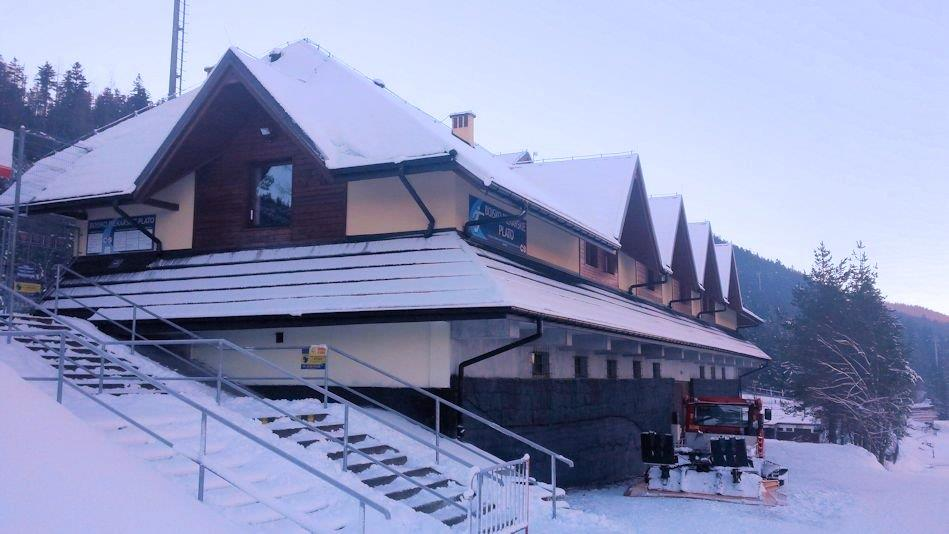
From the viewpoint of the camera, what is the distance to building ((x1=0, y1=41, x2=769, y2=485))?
12.6 metres

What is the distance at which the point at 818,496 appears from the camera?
18.4m

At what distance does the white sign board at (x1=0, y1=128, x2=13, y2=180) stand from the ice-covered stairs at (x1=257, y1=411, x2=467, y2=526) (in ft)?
23.0

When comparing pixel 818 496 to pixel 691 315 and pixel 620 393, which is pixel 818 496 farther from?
pixel 691 315

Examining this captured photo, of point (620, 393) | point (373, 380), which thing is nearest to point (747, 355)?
point (620, 393)

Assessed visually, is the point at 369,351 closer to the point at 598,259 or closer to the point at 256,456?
the point at 256,456

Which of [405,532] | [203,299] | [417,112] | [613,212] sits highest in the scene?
[417,112]

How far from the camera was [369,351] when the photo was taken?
43.0ft

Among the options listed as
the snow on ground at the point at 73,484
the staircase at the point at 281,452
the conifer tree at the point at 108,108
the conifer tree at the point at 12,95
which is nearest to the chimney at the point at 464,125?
the staircase at the point at 281,452

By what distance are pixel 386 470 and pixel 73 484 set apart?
4.36 metres

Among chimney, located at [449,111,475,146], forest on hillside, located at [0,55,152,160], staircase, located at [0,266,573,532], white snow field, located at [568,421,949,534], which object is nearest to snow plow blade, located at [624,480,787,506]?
white snow field, located at [568,421,949,534]

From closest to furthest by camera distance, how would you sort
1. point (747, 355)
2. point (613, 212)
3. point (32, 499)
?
point (32, 499)
point (613, 212)
point (747, 355)

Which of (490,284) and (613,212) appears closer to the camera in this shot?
(490,284)

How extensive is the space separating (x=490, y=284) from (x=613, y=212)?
9297 millimetres

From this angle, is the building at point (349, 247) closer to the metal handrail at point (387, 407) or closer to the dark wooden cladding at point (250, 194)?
the dark wooden cladding at point (250, 194)
